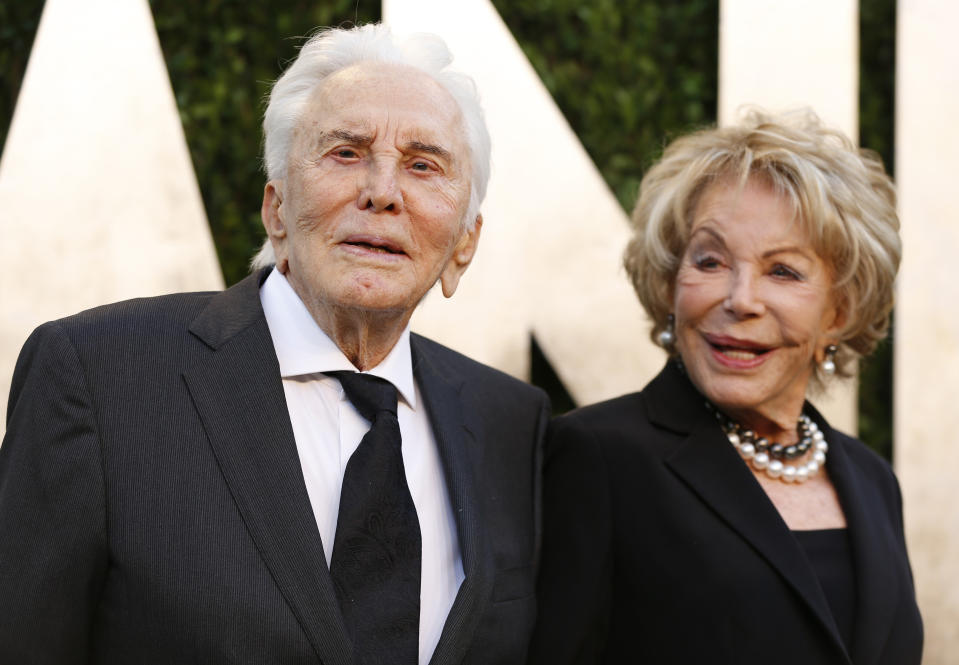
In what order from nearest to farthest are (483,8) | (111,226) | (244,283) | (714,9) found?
(244,283) < (111,226) < (483,8) < (714,9)

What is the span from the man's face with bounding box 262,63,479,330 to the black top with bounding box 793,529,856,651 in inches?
45.1

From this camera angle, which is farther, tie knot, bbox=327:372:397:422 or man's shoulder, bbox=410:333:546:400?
man's shoulder, bbox=410:333:546:400

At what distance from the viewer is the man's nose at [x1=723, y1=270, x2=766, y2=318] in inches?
95.7

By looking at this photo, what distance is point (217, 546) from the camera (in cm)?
174

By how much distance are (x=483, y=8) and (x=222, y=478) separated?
215 centimetres

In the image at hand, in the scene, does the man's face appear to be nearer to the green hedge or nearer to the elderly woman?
the elderly woman

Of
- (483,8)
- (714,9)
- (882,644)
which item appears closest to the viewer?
(882,644)

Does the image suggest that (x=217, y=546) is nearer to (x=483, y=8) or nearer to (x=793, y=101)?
(x=483, y=8)

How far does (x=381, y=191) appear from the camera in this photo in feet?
6.51

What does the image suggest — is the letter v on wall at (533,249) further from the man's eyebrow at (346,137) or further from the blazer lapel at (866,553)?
the man's eyebrow at (346,137)

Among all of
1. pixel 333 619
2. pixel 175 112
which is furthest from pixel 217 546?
pixel 175 112

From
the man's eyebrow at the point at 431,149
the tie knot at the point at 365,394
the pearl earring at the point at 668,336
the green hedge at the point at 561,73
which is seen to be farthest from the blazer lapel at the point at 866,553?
the man's eyebrow at the point at 431,149

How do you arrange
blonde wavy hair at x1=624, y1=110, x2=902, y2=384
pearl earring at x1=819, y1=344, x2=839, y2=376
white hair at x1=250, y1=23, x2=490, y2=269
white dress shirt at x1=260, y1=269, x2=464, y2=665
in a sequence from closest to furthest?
white dress shirt at x1=260, y1=269, x2=464, y2=665 → white hair at x1=250, y1=23, x2=490, y2=269 → blonde wavy hair at x1=624, y1=110, x2=902, y2=384 → pearl earring at x1=819, y1=344, x2=839, y2=376

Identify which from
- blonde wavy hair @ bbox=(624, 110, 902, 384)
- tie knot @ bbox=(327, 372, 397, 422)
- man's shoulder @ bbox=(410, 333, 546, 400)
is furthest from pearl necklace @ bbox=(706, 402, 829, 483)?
tie knot @ bbox=(327, 372, 397, 422)
